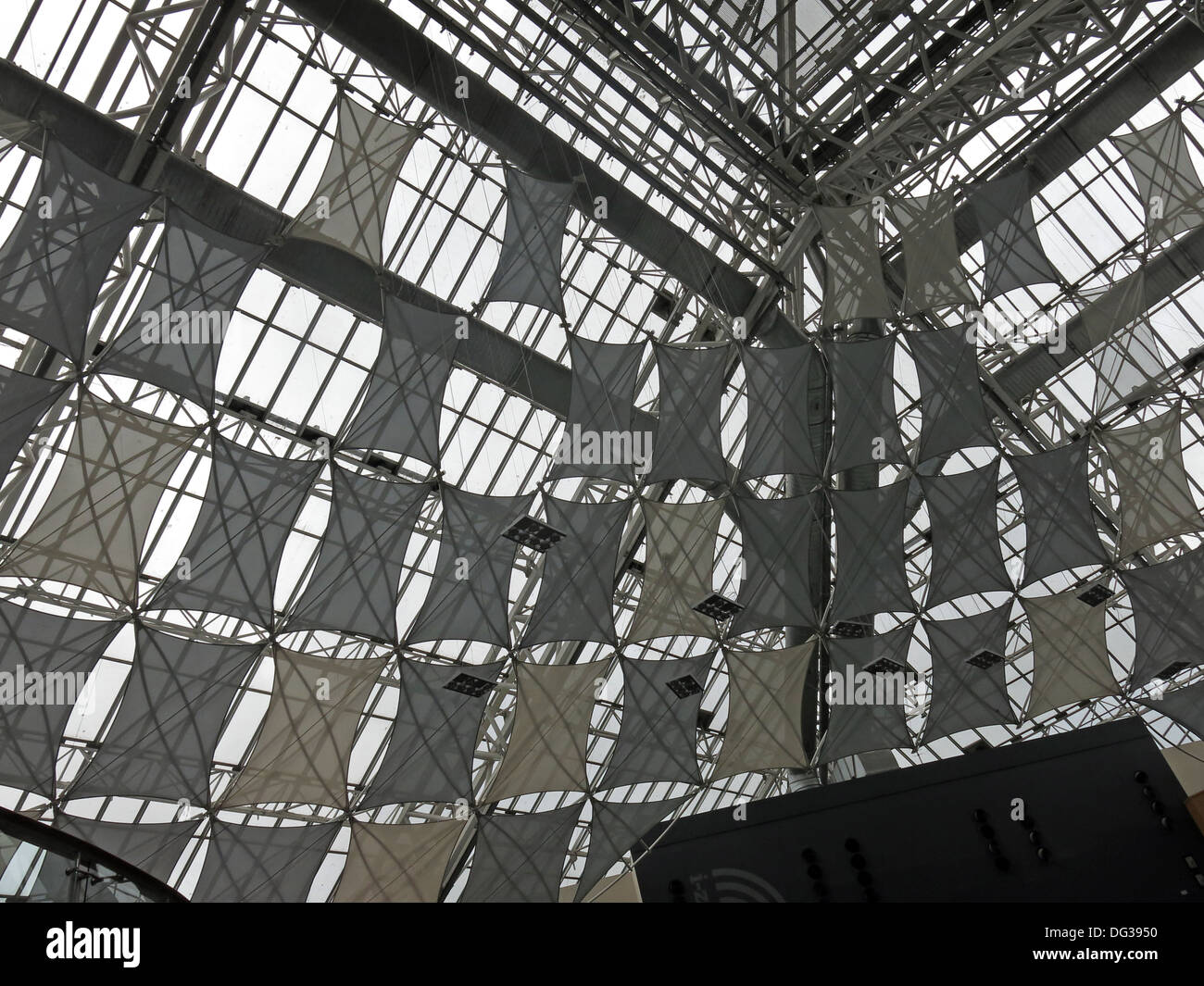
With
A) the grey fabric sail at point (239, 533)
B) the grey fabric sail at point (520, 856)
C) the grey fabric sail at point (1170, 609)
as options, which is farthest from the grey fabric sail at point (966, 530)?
the grey fabric sail at point (239, 533)

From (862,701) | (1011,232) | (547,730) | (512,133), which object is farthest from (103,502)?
(1011,232)

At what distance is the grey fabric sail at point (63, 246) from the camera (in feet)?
49.9

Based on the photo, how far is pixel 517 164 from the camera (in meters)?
22.0

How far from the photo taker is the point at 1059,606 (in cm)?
2655

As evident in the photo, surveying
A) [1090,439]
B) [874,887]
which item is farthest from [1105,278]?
[874,887]

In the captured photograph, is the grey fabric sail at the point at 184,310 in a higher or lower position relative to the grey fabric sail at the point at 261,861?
higher

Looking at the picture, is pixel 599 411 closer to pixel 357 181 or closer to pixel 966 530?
pixel 357 181

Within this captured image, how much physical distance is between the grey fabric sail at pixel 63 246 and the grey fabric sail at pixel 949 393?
1647cm

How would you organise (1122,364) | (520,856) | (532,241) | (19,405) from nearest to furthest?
1. (19,405)
2. (532,241)
3. (520,856)
4. (1122,364)

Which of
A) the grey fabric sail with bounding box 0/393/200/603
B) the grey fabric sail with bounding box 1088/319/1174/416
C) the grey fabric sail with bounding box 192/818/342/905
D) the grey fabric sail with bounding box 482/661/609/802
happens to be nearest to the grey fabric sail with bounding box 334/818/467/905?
the grey fabric sail with bounding box 192/818/342/905

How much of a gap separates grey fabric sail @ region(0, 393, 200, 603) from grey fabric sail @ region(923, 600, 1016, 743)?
17.8m

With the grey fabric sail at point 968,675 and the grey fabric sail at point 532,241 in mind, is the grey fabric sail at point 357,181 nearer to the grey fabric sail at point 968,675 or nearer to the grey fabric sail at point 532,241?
the grey fabric sail at point 532,241

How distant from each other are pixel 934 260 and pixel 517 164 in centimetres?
930
